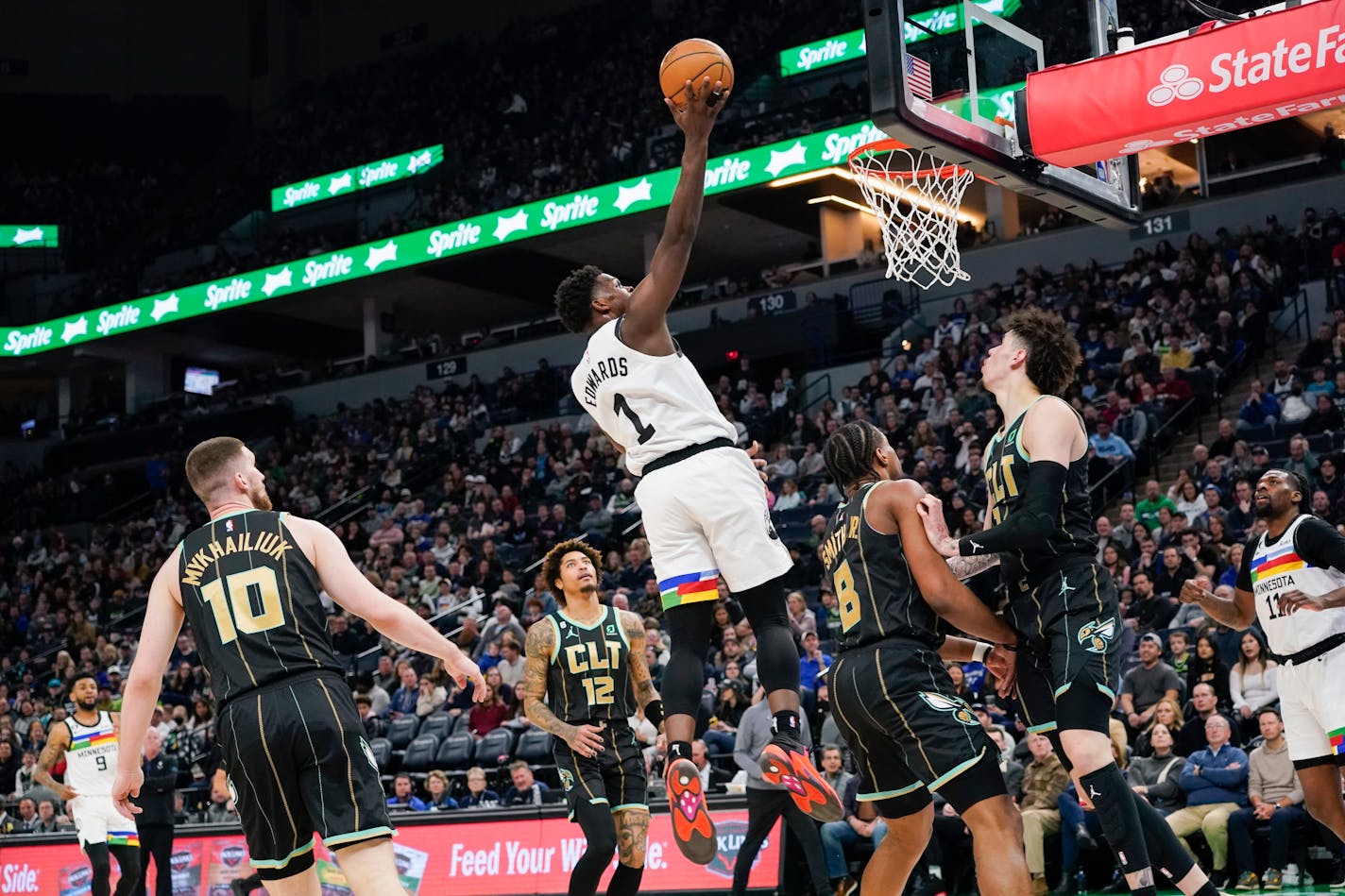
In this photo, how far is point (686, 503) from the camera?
625 cm

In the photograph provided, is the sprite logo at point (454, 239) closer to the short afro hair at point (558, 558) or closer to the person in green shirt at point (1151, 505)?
the person in green shirt at point (1151, 505)

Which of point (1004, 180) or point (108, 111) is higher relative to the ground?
point (108, 111)

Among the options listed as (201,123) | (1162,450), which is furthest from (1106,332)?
(201,123)

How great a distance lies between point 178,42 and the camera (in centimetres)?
4447

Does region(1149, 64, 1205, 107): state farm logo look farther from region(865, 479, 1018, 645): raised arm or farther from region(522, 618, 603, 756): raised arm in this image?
region(522, 618, 603, 756): raised arm

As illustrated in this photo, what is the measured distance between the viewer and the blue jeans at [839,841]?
12.3 meters

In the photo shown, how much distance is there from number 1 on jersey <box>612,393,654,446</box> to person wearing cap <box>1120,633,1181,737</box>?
24.9 ft

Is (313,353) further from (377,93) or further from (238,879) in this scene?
(238,879)

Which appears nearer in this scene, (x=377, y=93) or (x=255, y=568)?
(x=255, y=568)

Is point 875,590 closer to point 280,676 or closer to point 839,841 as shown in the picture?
point 280,676

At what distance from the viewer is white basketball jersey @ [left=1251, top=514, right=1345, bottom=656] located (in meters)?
7.75

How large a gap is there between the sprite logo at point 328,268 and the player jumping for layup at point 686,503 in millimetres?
26440

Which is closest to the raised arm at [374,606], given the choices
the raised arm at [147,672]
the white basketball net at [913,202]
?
the raised arm at [147,672]

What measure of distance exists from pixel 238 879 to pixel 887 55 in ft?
33.0
